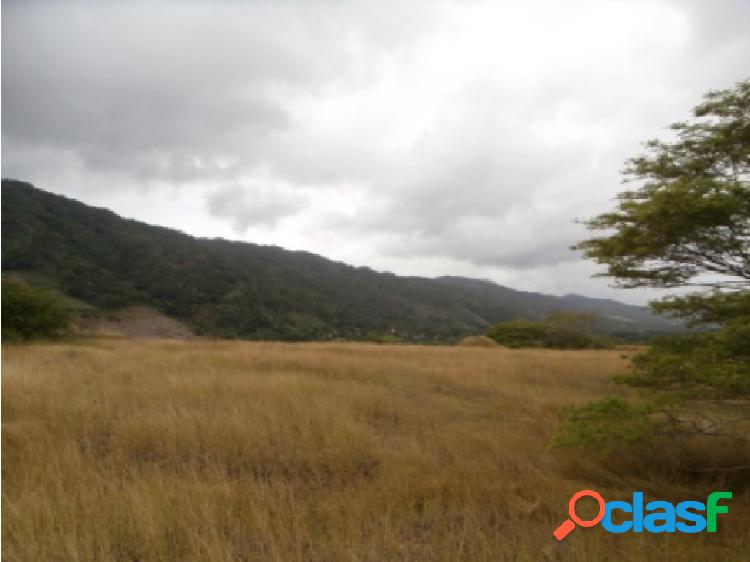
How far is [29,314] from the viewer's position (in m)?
19.4

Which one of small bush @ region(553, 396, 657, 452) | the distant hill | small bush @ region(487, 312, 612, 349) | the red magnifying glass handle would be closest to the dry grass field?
the red magnifying glass handle

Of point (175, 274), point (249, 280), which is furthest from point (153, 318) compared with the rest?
point (249, 280)

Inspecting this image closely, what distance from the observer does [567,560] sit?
111 inches

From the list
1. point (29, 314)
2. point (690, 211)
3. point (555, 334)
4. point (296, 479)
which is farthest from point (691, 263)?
point (555, 334)

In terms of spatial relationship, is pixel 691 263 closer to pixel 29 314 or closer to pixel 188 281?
pixel 29 314

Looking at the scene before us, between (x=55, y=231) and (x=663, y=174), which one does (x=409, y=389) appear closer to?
(x=663, y=174)

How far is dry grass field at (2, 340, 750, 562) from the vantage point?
2.96 metres

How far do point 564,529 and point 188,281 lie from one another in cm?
6113

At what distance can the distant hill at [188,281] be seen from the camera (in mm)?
48812

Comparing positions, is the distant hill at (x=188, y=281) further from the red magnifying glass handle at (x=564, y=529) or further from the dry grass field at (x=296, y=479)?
the red magnifying glass handle at (x=564, y=529)

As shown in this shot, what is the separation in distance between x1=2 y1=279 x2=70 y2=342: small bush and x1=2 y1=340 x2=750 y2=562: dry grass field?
14.4 meters

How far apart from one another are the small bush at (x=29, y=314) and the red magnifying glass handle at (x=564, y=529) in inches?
900

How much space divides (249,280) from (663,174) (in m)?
64.5

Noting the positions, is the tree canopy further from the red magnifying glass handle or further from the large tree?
the red magnifying glass handle
